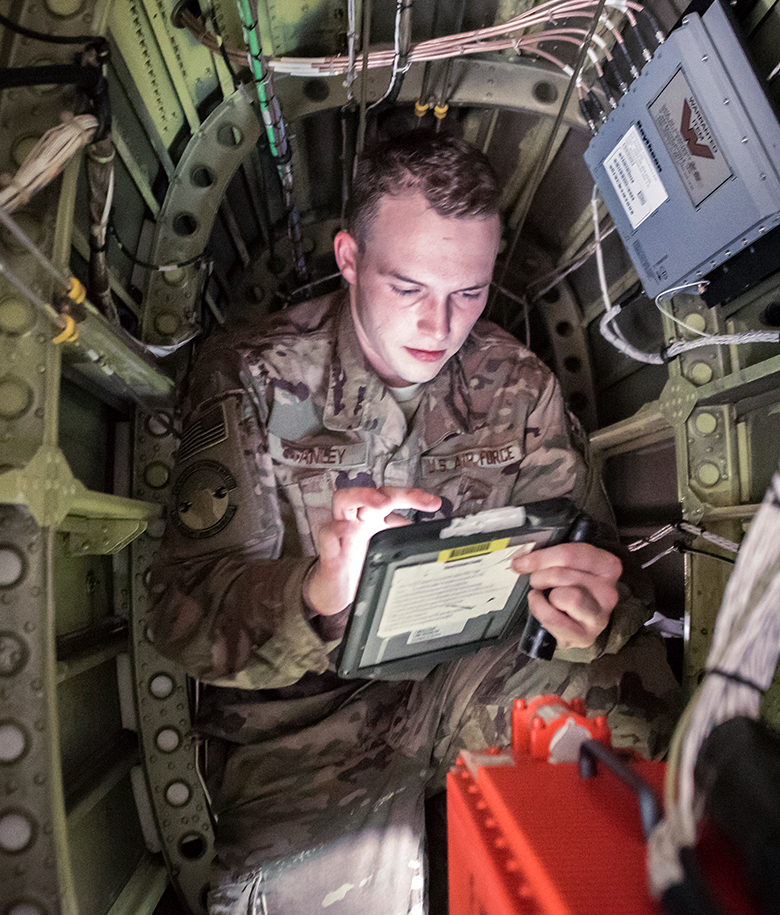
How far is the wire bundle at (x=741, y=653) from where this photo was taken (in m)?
0.66

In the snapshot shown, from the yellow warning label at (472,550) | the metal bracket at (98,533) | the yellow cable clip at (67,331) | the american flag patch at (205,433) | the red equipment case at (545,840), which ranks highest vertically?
the yellow cable clip at (67,331)

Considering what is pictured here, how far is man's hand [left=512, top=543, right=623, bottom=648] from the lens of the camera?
1240 millimetres

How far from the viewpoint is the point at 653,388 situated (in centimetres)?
196

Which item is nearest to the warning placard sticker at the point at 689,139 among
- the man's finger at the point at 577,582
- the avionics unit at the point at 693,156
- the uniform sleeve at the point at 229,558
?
the avionics unit at the point at 693,156

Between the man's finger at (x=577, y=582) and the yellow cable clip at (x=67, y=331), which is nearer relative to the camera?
the yellow cable clip at (x=67, y=331)

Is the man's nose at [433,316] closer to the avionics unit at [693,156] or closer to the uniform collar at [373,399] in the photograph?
the uniform collar at [373,399]

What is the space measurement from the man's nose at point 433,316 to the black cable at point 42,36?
0.88m

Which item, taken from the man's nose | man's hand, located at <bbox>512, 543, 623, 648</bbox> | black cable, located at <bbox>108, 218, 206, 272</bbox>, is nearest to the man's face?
the man's nose

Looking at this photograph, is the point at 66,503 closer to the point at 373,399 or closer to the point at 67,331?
the point at 67,331

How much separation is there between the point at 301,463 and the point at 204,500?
0.28m

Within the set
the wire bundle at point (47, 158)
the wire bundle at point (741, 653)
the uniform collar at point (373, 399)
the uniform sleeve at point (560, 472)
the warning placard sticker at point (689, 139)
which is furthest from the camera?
the uniform collar at point (373, 399)

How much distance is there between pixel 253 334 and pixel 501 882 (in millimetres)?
1437

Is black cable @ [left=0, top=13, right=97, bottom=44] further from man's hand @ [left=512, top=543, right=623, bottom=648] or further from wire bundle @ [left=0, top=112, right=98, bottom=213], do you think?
man's hand @ [left=512, top=543, right=623, bottom=648]

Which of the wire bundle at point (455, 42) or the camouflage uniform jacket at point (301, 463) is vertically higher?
the wire bundle at point (455, 42)
